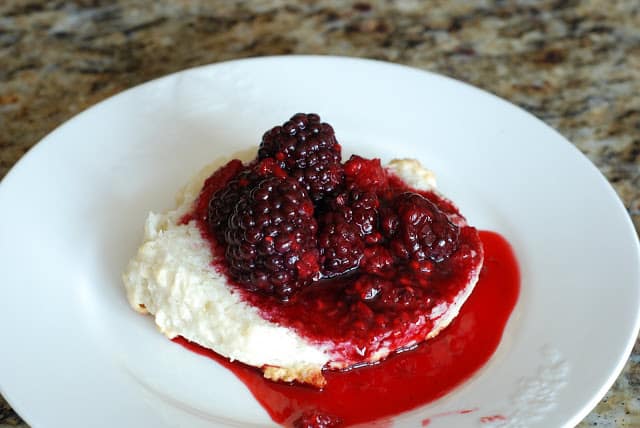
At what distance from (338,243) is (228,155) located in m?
1.07

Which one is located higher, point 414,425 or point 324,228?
point 324,228

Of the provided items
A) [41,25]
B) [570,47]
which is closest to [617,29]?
[570,47]

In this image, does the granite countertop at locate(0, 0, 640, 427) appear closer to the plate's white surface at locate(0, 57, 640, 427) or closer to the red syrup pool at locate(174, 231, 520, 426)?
the plate's white surface at locate(0, 57, 640, 427)

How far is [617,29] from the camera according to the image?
5137mm

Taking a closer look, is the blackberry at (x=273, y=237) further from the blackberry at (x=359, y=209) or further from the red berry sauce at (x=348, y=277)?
the blackberry at (x=359, y=209)

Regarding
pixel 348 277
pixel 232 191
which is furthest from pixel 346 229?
pixel 232 191

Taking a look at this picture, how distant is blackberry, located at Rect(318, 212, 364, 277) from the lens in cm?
294

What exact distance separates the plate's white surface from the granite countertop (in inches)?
31.7

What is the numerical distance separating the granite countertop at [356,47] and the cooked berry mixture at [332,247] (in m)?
1.59

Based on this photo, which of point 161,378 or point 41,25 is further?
point 41,25

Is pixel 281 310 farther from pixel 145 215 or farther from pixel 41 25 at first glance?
pixel 41 25

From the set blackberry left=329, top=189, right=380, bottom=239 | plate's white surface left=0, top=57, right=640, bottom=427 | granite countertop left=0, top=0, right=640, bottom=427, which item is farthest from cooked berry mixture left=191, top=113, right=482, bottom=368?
granite countertop left=0, top=0, right=640, bottom=427

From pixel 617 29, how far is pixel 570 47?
407 millimetres

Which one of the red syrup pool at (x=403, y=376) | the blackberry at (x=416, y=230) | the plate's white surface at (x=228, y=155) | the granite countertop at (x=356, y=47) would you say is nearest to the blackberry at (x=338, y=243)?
the blackberry at (x=416, y=230)
